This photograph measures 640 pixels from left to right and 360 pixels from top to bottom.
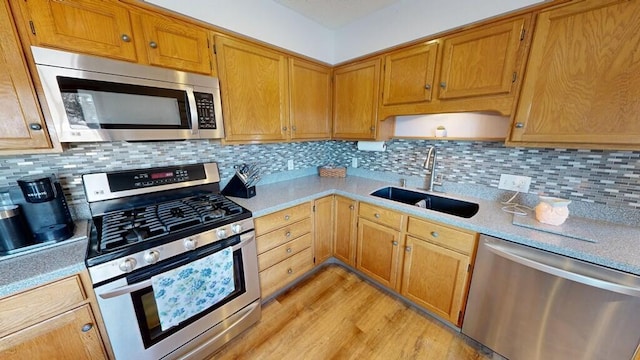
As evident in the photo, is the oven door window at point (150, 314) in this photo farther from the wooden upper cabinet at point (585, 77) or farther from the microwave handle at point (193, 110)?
the wooden upper cabinet at point (585, 77)

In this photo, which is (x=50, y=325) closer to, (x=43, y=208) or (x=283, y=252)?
(x=43, y=208)

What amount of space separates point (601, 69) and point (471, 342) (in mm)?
1757

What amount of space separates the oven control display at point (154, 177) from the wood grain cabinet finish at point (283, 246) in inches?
25.3

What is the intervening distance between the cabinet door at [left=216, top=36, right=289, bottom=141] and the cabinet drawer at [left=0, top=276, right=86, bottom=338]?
3.61 feet

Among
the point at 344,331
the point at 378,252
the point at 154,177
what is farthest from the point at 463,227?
the point at 154,177

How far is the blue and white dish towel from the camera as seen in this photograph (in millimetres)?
1115

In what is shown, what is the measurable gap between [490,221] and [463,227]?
0.52 ft

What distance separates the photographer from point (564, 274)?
3.37ft

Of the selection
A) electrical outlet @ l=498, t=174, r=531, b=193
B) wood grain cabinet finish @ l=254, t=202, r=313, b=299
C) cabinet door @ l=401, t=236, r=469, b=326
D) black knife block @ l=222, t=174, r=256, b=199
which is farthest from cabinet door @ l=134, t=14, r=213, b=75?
electrical outlet @ l=498, t=174, r=531, b=193

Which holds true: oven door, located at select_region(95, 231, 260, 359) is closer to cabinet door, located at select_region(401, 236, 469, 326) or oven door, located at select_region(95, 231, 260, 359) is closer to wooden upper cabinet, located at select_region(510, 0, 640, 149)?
cabinet door, located at select_region(401, 236, 469, 326)

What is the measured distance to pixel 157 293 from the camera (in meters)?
1.09

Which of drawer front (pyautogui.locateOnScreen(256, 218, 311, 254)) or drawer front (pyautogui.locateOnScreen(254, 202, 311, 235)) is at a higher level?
drawer front (pyautogui.locateOnScreen(254, 202, 311, 235))

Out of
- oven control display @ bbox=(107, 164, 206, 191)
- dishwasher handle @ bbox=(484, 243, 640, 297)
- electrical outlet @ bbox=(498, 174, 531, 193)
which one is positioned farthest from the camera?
electrical outlet @ bbox=(498, 174, 531, 193)

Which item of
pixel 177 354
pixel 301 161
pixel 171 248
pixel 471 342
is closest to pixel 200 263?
pixel 171 248
